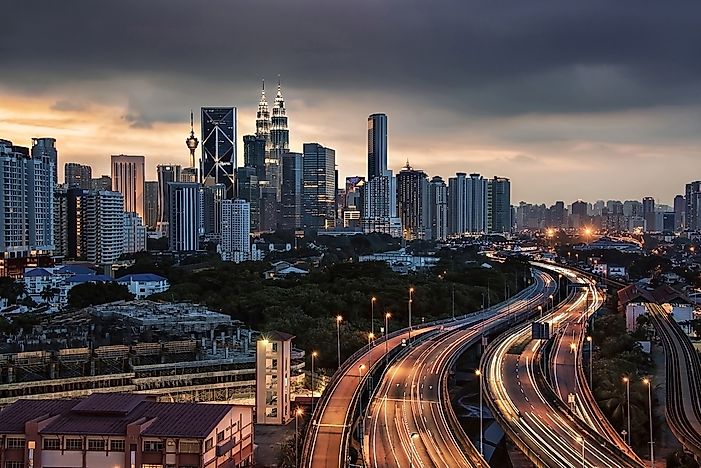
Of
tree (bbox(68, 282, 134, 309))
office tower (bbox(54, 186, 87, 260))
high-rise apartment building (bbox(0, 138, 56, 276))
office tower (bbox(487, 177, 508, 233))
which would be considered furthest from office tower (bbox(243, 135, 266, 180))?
tree (bbox(68, 282, 134, 309))

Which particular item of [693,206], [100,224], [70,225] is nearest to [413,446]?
[100,224]

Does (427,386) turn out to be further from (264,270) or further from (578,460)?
(264,270)

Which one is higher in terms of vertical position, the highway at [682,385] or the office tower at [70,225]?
the office tower at [70,225]

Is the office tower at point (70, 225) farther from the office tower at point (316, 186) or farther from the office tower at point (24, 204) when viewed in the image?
the office tower at point (316, 186)

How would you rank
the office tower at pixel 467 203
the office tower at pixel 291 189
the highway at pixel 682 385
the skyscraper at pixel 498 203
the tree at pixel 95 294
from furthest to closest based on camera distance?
1. the skyscraper at pixel 498 203
2. the office tower at pixel 467 203
3. the office tower at pixel 291 189
4. the tree at pixel 95 294
5. the highway at pixel 682 385

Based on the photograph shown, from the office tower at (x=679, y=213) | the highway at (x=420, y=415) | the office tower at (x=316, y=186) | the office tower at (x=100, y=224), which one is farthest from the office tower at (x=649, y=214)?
the highway at (x=420, y=415)

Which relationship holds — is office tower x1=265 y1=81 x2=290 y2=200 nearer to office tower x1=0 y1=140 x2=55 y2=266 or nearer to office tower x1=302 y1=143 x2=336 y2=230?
office tower x1=302 y1=143 x2=336 y2=230
